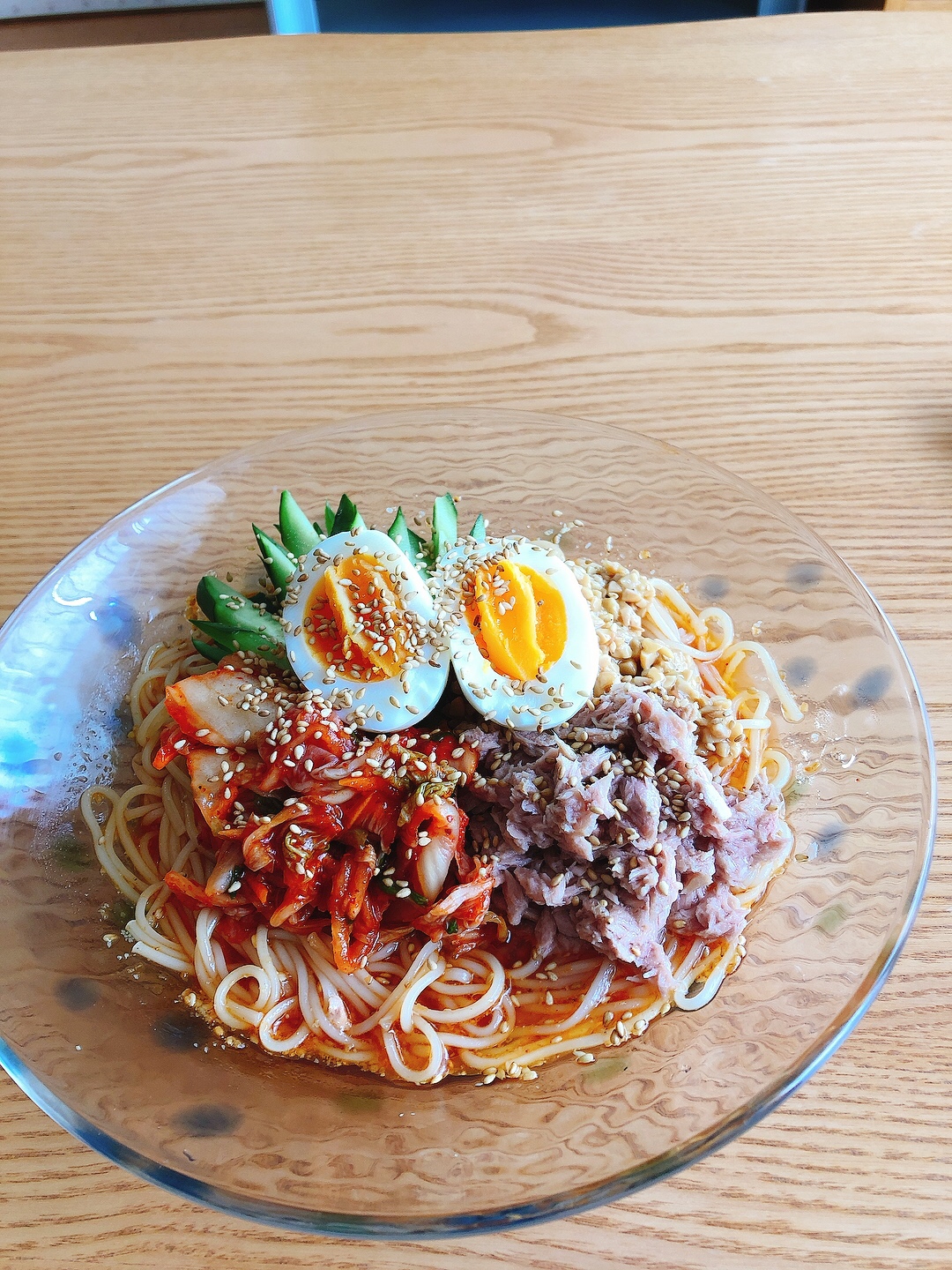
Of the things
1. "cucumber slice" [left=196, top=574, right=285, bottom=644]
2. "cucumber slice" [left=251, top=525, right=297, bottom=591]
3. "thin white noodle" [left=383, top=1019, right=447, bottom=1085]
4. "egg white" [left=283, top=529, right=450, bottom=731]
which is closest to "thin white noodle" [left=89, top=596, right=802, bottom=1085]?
"thin white noodle" [left=383, top=1019, right=447, bottom=1085]

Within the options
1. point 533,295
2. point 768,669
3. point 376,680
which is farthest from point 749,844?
Answer: point 533,295

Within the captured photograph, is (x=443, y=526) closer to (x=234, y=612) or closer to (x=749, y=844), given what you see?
(x=234, y=612)

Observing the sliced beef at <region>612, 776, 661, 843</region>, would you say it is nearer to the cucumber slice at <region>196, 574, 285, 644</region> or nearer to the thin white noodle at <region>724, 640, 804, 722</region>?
the thin white noodle at <region>724, 640, 804, 722</region>

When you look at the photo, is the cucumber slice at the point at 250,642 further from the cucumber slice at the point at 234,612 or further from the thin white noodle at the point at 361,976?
the thin white noodle at the point at 361,976

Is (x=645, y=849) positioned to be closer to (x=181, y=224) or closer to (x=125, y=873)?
(x=125, y=873)

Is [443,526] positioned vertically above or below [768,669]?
above
